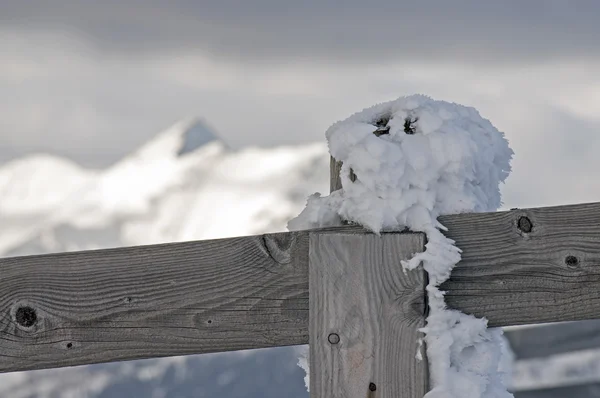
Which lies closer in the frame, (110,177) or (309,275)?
(309,275)

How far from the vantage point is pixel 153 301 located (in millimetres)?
1975

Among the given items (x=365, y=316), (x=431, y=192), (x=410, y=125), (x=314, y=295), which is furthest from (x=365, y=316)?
(x=410, y=125)

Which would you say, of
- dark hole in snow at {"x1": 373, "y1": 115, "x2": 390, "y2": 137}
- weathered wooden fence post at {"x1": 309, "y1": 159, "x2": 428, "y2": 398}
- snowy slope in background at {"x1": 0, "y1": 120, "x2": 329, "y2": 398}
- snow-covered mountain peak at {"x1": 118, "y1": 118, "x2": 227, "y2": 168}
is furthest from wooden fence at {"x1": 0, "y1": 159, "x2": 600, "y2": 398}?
snow-covered mountain peak at {"x1": 118, "y1": 118, "x2": 227, "y2": 168}

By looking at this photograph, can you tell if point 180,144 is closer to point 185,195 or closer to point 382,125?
point 185,195

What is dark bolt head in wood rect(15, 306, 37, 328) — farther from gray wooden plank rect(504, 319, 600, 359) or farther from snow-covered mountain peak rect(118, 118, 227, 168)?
snow-covered mountain peak rect(118, 118, 227, 168)

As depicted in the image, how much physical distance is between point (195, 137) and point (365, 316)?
382 ft

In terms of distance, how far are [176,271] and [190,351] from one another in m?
0.20

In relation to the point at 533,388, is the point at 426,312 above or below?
below

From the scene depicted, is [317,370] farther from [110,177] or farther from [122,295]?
[110,177]

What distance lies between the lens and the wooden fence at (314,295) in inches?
70.7

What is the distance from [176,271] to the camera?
197cm

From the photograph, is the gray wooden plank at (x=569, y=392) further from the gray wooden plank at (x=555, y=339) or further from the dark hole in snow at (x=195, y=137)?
the dark hole in snow at (x=195, y=137)

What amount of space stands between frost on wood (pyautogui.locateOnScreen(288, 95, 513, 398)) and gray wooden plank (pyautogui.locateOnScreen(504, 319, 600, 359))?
5284 millimetres

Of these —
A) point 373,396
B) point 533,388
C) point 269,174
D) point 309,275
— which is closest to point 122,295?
point 309,275
